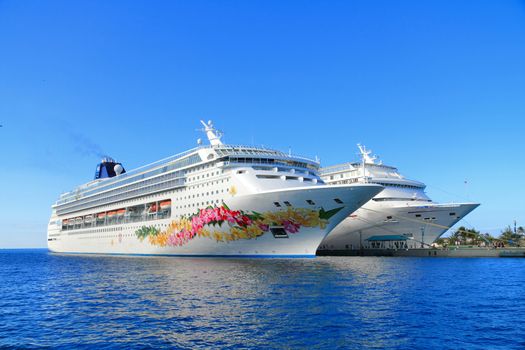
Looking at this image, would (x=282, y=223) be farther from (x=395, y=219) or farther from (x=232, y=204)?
(x=395, y=219)

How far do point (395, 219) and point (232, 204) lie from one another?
25360 mm

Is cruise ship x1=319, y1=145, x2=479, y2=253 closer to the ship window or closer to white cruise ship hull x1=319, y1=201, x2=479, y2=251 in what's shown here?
white cruise ship hull x1=319, y1=201, x2=479, y2=251

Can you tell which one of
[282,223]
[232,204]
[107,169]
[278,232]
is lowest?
[278,232]

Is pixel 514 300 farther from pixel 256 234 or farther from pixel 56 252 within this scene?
pixel 56 252

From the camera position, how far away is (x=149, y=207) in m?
49.8

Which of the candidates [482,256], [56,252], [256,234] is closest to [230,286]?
[256,234]

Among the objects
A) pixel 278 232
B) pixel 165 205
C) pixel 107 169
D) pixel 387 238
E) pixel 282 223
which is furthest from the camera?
pixel 107 169

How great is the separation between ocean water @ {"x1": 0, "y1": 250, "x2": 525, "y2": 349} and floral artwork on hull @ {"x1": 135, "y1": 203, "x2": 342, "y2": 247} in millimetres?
8394

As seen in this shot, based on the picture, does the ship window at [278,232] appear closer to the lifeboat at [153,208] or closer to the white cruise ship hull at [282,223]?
the white cruise ship hull at [282,223]

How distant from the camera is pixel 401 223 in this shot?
170 ft

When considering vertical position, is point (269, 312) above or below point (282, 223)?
below

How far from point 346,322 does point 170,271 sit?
→ 62.8 ft

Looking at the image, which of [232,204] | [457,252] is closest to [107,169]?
[232,204]

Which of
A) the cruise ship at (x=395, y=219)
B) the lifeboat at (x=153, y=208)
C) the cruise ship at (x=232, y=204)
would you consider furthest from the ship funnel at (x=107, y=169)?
the cruise ship at (x=395, y=219)
